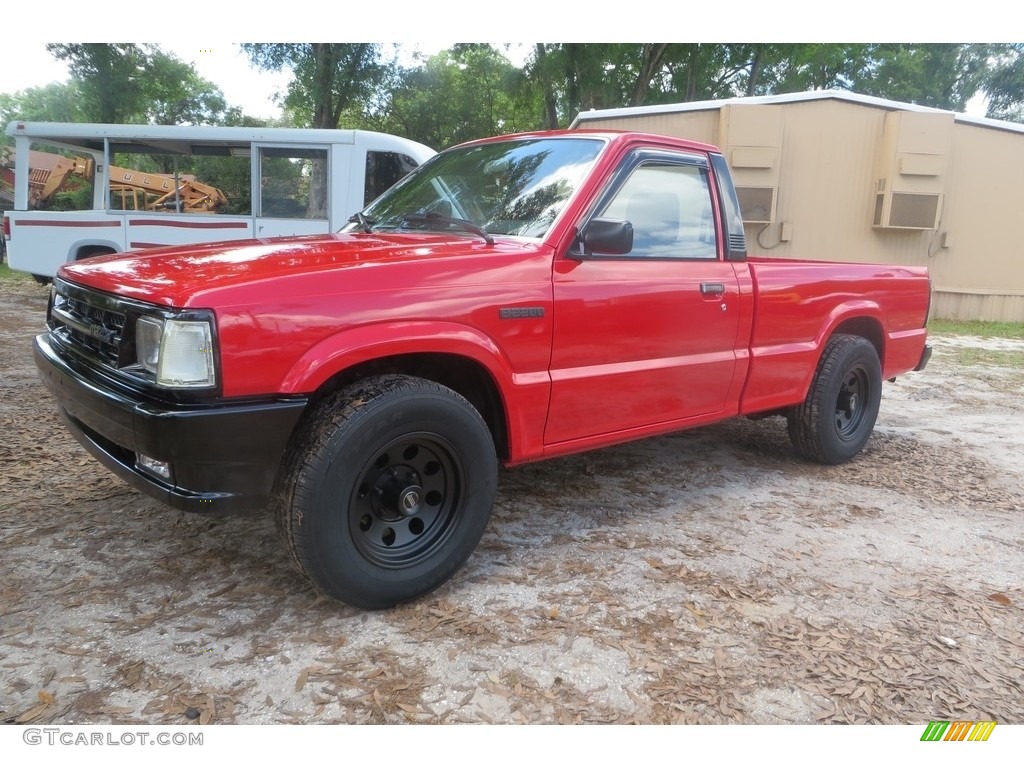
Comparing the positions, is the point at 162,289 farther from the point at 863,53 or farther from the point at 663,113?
the point at 863,53

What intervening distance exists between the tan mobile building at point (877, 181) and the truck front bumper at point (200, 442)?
35.3ft

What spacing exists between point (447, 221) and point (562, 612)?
1.79m

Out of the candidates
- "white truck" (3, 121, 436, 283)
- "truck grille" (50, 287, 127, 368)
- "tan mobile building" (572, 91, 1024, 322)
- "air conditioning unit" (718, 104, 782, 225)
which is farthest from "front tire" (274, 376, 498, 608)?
"tan mobile building" (572, 91, 1024, 322)

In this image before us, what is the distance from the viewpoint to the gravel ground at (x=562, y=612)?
88.0 inches

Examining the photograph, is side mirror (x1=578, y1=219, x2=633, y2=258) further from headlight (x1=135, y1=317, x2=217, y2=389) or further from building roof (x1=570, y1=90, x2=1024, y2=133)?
building roof (x1=570, y1=90, x2=1024, y2=133)

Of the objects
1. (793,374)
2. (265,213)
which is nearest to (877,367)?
(793,374)

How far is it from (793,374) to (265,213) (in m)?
7.82

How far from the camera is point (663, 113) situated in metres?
12.1

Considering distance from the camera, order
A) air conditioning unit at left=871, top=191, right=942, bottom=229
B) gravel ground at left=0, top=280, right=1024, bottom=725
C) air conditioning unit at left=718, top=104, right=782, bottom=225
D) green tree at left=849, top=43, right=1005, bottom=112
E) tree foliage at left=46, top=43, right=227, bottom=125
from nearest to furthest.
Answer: gravel ground at left=0, top=280, right=1024, bottom=725 → air conditioning unit at left=718, top=104, right=782, bottom=225 → air conditioning unit at left=871, top=191, right=942, bottom=229 → tree foliage at left=46, top=43, right=227, bottom=125 → green tree at left=849, top=43, right=1005, bottom=112

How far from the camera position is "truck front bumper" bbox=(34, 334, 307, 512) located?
7.46 feet

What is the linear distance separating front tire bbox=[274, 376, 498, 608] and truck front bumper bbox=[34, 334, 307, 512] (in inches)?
5.1

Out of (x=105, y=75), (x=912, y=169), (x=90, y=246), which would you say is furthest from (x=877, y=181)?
(x=105, y=75)

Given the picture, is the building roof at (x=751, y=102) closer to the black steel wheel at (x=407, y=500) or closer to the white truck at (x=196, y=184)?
the white truck at (x=196, y=184)

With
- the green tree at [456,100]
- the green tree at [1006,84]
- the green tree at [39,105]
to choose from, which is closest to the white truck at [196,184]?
the green tree at [456,100]
